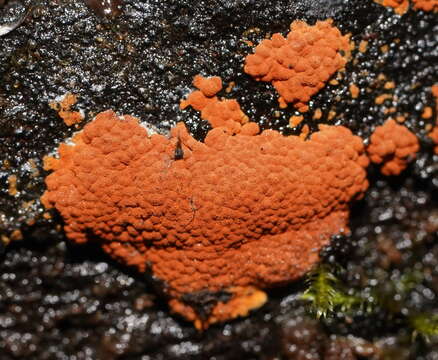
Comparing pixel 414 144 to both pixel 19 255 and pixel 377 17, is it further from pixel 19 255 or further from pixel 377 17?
pixel 19 255

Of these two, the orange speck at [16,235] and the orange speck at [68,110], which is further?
the orange speck at [16,235]

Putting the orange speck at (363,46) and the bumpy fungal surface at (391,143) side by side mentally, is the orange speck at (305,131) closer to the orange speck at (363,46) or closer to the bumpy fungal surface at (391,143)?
the bumpy fungal surface at (391,143)

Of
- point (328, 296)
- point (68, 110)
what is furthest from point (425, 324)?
point (68, 110)

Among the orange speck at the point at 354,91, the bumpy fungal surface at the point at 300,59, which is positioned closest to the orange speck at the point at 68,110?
the bumpy fungal surface at the point at 300,59

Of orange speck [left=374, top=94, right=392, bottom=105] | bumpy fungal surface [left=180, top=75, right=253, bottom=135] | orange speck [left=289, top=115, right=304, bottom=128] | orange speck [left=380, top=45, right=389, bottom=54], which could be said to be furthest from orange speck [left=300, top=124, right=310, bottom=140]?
orange speck [left=380, top=45, right=389, bottom=54]

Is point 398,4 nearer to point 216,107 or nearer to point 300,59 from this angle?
point 300,59

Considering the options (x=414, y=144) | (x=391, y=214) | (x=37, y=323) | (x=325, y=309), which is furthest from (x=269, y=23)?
(x=37, y=323)

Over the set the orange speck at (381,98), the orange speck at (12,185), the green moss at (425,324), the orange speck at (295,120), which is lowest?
the green moss at (425,324)
